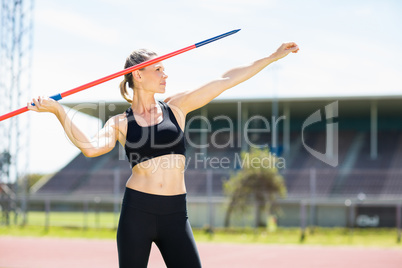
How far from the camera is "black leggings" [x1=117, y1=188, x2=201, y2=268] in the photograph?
3.21 metres

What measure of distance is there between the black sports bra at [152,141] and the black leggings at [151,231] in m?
0.22

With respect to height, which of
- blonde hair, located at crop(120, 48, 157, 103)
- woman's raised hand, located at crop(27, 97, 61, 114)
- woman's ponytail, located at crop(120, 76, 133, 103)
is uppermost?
blonde hair, located at crop(120, 48, 157, 103)

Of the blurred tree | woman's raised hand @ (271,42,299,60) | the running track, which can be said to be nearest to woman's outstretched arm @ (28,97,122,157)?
woman's raised hand @ (271,42,299,60)

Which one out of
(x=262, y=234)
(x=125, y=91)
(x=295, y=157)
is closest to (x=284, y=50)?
(x=125, y=91)

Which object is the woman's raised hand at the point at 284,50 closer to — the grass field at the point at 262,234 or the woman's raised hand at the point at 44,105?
the woman's raised hand at the point at 44,105

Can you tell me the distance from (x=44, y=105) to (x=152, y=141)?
0.63 m

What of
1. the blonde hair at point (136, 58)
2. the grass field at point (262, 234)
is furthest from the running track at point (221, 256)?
the blonde hair at point (136, 58)

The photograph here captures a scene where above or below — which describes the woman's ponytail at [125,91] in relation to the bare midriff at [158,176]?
above

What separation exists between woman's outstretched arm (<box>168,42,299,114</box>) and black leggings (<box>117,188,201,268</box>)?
0.59m

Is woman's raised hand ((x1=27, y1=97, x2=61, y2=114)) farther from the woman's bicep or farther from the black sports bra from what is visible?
the black sports bra

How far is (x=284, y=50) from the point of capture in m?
3.52

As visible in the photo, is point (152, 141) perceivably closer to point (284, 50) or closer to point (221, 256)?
point (284, 50)

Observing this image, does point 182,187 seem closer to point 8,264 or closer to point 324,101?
point 8,264

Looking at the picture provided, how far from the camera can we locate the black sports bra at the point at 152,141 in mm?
3250
